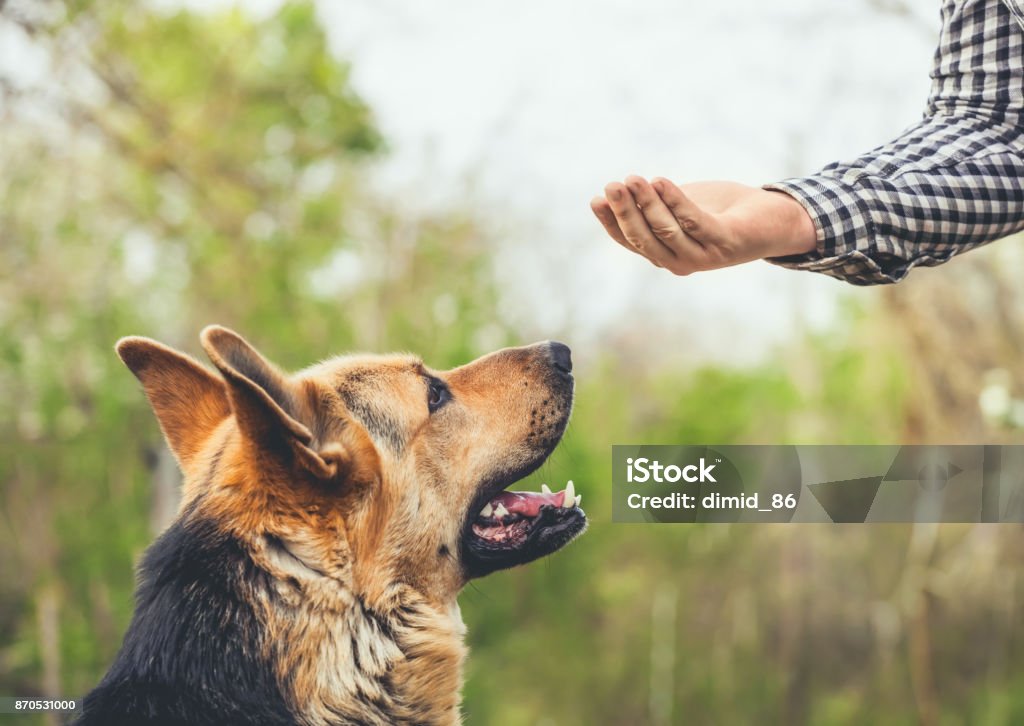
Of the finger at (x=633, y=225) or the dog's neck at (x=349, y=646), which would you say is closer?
the finger at (x=633, y=225)

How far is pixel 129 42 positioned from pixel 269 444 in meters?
7.05

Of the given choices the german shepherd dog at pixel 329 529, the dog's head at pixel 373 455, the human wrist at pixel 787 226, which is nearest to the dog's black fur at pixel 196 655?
the german shepherd dog at pixel 329 529

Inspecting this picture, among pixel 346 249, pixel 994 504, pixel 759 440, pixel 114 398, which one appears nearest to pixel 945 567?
pixel 994 504

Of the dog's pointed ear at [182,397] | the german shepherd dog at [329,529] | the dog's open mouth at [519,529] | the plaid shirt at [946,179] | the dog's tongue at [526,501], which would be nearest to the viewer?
the plaid shirt at [946,179]

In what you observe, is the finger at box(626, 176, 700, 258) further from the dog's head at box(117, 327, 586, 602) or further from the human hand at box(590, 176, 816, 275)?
the dog's head at box(117, 327, 586, 602)

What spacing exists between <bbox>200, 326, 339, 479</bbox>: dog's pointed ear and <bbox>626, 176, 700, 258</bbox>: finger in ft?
3.09

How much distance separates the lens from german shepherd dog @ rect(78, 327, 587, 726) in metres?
2.15

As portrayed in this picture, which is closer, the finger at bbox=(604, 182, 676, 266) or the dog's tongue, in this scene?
the finger at bbox=(604, 182, 676, 266)

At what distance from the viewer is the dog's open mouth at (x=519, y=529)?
2908mm

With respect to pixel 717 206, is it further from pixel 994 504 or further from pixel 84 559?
pixel 994 504

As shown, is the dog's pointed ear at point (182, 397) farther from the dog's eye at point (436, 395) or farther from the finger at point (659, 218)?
the finger at point (659, 218)

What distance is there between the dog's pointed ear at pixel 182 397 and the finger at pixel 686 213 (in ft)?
4.92

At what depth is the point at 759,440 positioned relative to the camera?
10820 millimetres

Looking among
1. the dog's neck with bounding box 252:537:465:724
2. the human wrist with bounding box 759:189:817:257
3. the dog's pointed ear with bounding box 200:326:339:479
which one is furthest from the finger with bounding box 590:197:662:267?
the dog's neck with bounding box 252:537:465:724
